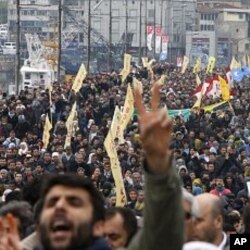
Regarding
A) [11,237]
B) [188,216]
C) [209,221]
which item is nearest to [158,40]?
[209,221]

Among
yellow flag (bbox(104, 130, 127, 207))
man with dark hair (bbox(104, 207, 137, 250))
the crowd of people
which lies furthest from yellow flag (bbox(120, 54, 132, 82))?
man with dark hair (bbox(104, 207, 137, 250))

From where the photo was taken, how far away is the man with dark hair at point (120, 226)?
22.8 ft

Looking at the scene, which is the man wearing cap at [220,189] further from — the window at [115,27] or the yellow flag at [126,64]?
the window at [115,27]

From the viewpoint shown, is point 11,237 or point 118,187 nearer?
point 11,237

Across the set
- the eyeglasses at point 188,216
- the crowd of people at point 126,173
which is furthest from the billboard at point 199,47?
the eyeglasses at point 188,216

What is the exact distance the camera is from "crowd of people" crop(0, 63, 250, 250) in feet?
16.1

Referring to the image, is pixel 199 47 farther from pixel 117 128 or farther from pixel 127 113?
pixel 117 128

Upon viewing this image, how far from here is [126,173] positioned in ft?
59.3

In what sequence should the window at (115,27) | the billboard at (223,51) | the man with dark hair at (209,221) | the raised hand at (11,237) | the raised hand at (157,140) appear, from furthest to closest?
the billboard at (223,51), the window at (115,27), the man with dark hair at (209,221), the raised hand at (11,237), the raised hand at (157,140)

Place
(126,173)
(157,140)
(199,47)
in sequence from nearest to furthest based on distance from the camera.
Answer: (157,140), (126,173), (199,47)

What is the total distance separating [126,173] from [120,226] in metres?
11.0

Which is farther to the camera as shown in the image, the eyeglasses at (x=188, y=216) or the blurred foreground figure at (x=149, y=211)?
the eyeglasses at (x=188, y=216)

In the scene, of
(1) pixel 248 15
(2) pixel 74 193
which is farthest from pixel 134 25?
(2) pixel 74 193

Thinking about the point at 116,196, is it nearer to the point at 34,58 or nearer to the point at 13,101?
the point at 13,101
